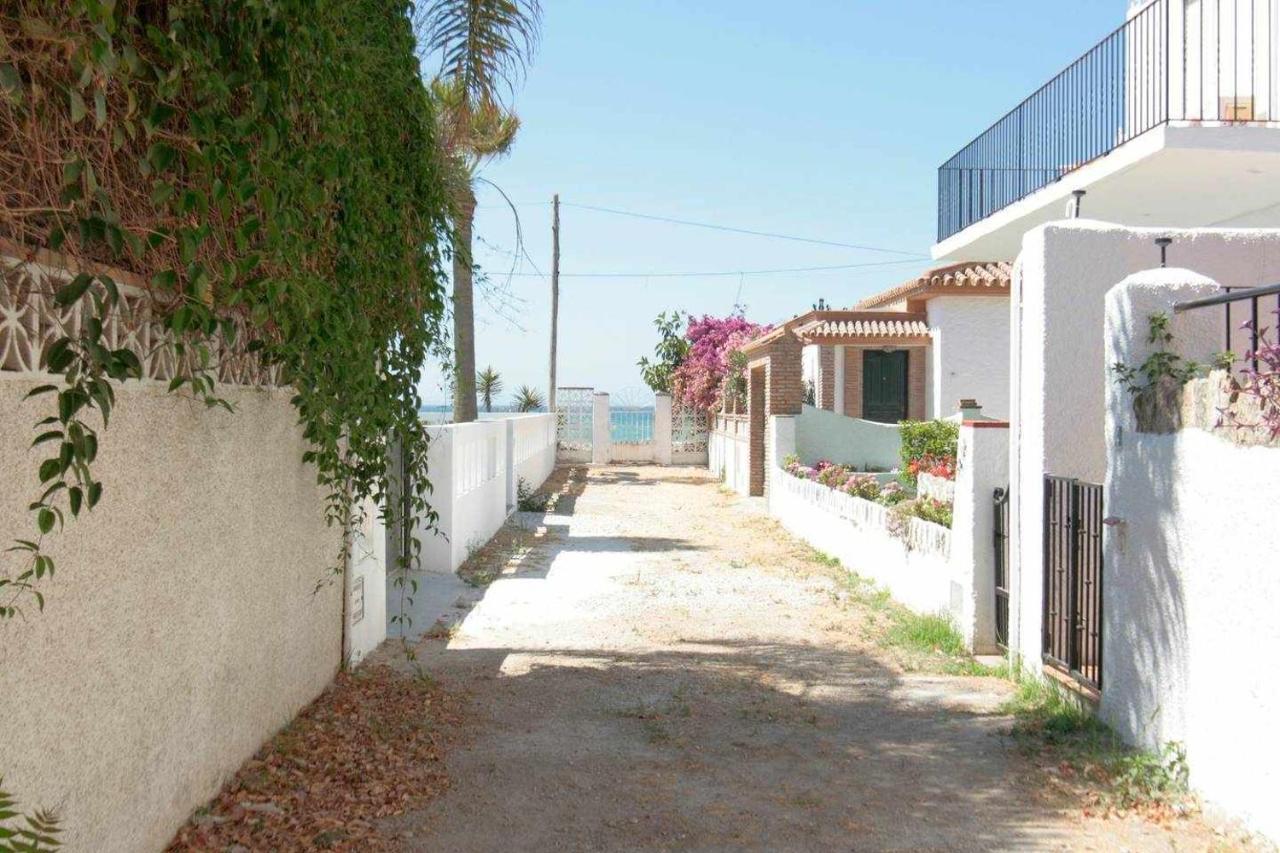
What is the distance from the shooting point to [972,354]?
2062 cm

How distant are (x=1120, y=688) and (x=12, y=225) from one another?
202 inches

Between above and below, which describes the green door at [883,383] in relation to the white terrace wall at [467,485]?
above

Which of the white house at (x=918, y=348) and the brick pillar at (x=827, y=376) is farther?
the brick pillar at (x=827, y=376)

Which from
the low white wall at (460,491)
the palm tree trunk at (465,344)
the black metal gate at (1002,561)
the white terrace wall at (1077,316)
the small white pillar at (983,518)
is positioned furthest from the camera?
the palm tree trunk at (465,344)

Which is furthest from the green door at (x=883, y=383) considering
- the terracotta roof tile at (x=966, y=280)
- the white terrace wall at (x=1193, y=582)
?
the white terrace wall at (x=1193, y=582)

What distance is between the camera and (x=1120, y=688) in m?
5.49

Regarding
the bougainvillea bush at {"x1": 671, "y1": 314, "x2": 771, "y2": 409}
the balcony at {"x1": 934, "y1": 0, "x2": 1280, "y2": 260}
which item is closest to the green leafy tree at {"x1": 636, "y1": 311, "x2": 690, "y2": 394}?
the bougainvillea bush at {"x1": 671, "y1": 314, "x2": 771, "y2": 409}

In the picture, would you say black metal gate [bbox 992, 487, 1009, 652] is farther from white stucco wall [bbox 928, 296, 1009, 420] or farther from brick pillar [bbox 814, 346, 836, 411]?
brick pillar [bbox 814, 346, 836, 411]

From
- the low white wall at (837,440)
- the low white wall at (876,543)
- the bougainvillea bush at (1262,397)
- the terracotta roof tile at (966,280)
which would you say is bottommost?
the low white wall at (876,543)

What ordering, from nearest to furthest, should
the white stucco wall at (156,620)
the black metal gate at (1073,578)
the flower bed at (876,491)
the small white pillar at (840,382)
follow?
1. the white stucco wall at (156,620)
2. the black metal gate at (1073,578)
3. the flower bed at (876,491)
4. the small white pillar at (840,382)

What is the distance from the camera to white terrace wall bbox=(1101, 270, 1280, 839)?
14.0 feet

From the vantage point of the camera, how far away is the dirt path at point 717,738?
4.57 m

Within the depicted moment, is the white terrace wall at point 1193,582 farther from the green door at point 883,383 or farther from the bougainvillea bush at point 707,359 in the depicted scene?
the bougainvillea bush at point 707,359

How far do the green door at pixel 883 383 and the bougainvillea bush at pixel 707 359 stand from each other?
13.2 ft
